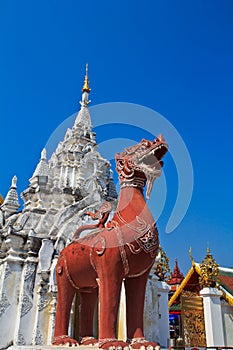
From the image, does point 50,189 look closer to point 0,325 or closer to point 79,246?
point 0,325

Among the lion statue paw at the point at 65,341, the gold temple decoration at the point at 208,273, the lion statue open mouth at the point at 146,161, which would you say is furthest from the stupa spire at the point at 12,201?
the lion statue open mouth at the point at 146,161

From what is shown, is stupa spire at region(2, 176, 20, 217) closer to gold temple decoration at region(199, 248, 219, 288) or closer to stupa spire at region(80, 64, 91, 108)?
stupa spire at region(80, 64, 91, 108)

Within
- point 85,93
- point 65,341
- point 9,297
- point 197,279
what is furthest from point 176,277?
point 65,341

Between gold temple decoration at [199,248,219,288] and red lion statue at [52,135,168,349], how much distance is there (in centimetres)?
756

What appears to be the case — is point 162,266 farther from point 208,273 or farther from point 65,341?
point 65,341

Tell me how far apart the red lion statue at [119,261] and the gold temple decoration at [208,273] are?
756cm

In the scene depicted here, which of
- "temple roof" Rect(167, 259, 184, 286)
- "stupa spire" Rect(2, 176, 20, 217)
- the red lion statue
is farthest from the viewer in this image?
"temple roof" Rect(167, 259, 184, 286)

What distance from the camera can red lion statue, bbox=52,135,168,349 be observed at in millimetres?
5555

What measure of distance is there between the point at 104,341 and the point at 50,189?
11876mm

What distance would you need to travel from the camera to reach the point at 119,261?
561 centimetres

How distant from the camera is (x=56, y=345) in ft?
20.2

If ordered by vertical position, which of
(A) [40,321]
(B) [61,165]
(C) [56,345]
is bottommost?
(C) [56,345]

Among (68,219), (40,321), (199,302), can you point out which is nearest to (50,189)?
(68,219)

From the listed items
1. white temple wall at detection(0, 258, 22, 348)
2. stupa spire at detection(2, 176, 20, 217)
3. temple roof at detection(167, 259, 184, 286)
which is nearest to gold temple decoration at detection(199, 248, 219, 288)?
white temple wall at detection(0, 258, 22, 348)
